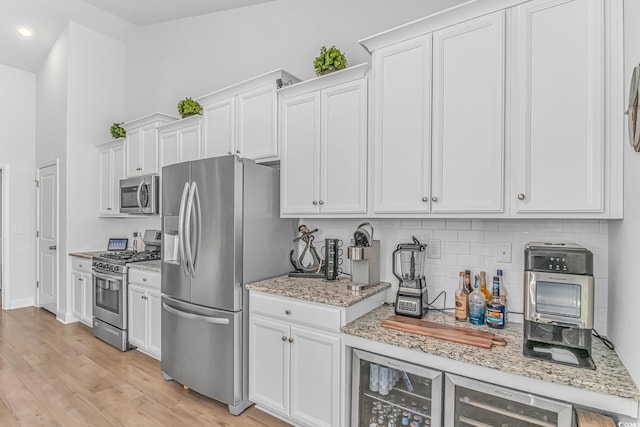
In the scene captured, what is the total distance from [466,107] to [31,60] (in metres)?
6.71

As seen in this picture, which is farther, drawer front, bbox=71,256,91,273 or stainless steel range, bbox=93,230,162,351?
drawer front, bbox=71,256,91,273

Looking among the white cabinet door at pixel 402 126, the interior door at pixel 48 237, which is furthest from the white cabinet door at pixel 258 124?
the interior door at pixel 48 237

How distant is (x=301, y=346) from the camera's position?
2.12 meters

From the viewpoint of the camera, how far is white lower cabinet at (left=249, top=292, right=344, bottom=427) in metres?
1.98

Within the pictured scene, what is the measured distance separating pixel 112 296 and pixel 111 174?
1.86m

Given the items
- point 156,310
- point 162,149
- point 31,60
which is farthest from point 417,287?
point 31,60

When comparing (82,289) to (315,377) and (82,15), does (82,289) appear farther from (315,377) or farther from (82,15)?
(315,377)

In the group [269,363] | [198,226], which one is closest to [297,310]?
[269,363]

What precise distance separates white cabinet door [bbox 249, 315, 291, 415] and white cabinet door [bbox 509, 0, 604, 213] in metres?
1.66

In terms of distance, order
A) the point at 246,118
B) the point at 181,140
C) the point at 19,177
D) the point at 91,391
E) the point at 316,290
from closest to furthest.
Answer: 1. the point at 316,290
2. the point at 91,391
3. the point at 246,118
4. the point at 181,140
5. the point at 19,177

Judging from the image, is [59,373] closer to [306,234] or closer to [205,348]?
[205,348]

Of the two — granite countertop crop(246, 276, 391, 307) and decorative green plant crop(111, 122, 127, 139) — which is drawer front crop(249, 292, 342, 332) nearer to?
granite countertop crop(246, 276, 391, 307)

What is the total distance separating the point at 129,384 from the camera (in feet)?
9.36

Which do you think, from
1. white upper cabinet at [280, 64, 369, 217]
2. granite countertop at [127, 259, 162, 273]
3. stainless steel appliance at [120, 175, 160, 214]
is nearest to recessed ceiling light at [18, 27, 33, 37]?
stainless steel appliance at [120, 175, 160, 214]
